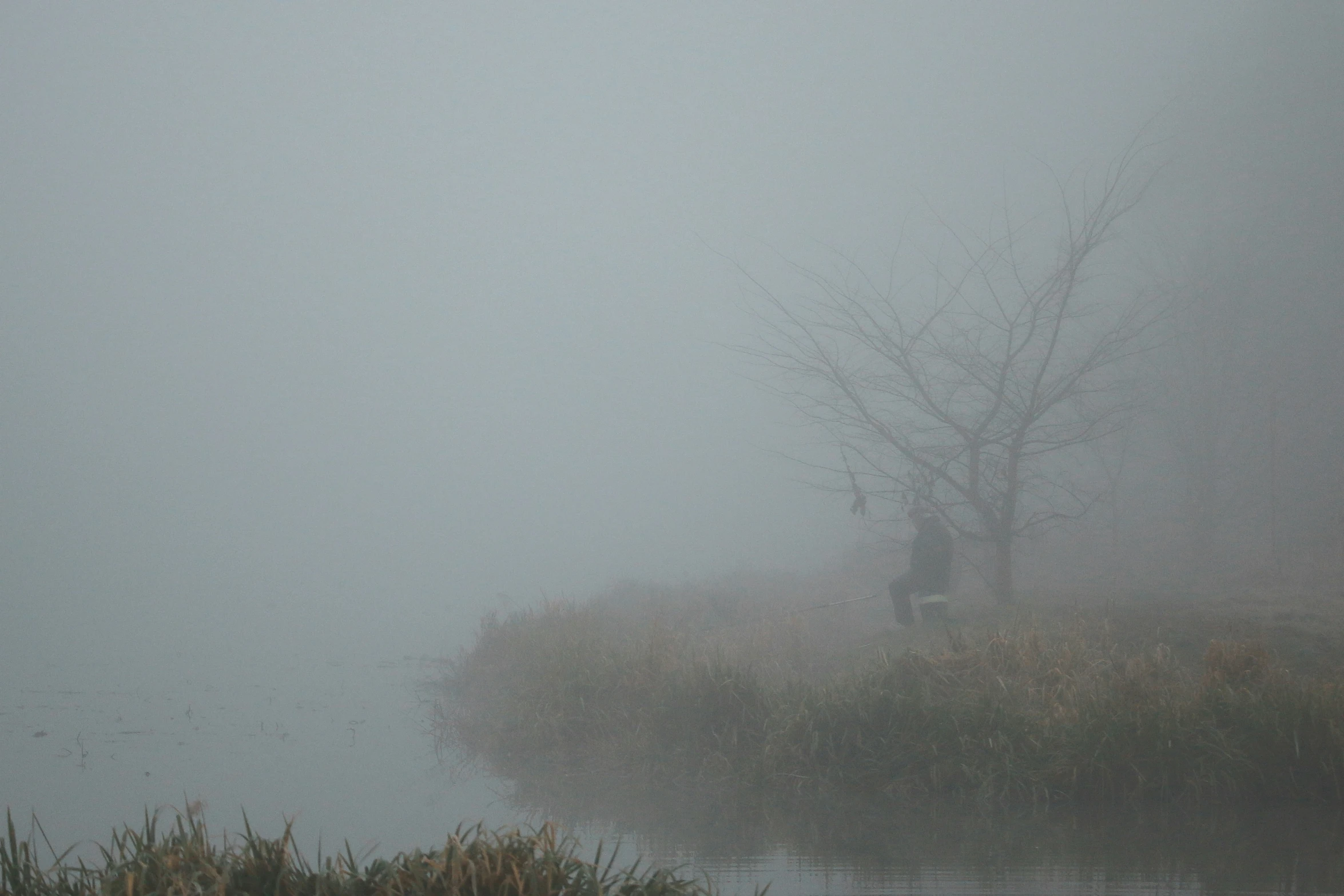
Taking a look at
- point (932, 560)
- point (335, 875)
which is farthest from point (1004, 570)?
point (335, 875)

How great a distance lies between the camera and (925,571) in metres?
11.2

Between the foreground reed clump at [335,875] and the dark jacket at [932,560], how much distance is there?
820cm

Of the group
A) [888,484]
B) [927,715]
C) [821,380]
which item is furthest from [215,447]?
[927,715]

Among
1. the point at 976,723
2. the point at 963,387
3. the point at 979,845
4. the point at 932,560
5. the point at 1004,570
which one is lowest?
the point at 979,845

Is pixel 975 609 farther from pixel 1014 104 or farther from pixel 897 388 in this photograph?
pixel 1014 104

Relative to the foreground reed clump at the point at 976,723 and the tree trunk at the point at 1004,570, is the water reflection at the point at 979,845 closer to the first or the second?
the foreground reed clump at the point at 976,723

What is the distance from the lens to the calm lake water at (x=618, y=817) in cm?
471

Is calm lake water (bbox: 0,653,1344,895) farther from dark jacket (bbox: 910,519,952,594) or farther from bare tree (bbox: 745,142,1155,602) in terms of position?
bare tree (bbox: 745,142,1155,602)

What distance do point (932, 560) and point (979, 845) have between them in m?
6.29

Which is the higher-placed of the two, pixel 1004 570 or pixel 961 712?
pixel 1004 570

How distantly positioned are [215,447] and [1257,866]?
100956mm

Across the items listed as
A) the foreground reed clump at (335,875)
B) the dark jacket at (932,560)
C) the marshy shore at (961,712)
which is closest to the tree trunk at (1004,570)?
the dark jacket at (932,560)

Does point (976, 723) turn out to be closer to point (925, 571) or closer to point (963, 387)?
point (925, 571)

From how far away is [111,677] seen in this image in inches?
563
